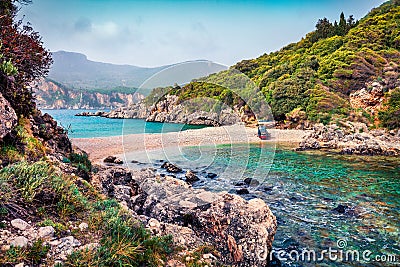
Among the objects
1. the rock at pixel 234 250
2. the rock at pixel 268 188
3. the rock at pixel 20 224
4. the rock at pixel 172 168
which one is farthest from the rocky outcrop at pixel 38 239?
the rock at pixel 172 168

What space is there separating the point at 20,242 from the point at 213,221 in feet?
12.9

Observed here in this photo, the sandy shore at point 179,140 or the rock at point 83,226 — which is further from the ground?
the rock at point 83,226

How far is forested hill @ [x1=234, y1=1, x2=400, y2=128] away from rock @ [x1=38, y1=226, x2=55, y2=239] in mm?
35176

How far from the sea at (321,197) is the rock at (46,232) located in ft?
16.7

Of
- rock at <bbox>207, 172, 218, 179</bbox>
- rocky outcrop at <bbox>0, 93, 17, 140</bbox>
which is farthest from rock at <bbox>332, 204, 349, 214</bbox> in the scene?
rocky outcrop at <bbox>0, 93, 17, 140</bbox>

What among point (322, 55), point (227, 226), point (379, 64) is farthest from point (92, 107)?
point (227, 226)

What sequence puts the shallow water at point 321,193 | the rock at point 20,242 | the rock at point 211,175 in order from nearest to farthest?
the rock at point 20,242 → the shallow water at point 321,193 → the rock at point 211,175

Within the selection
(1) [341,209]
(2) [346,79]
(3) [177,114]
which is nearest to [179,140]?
(3) [177,114]

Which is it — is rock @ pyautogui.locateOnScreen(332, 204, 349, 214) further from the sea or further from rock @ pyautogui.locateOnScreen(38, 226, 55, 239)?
rock @ pyautogui.locateOnScreen(38, 226, 55, 239)

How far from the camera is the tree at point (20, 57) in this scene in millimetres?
7207

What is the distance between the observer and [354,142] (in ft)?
78.0

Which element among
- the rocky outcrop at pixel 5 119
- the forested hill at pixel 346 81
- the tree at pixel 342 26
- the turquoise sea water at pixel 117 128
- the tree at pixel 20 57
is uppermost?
the tree at pixel 342 26

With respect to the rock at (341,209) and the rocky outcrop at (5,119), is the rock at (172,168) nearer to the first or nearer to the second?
the rock at (341,209)

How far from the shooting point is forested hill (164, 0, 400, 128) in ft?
111
